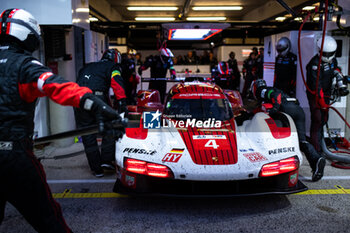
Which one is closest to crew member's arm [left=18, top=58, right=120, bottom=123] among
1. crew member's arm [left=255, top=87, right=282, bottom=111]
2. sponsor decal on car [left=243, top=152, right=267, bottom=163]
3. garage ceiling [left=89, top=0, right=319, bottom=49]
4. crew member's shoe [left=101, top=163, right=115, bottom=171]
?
sponsor decal on car [left=243, top=152, right=267, bottom=163]

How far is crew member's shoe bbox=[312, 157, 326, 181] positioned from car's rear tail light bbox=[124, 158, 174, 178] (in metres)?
2.04

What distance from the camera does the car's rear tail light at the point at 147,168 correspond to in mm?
3113

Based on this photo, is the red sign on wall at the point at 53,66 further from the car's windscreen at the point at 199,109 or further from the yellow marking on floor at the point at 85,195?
the yellow marking on floor at the point at 85,195

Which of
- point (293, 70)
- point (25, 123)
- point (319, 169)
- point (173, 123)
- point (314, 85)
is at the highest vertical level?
point (293, 70)

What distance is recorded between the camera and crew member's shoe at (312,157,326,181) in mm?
4152

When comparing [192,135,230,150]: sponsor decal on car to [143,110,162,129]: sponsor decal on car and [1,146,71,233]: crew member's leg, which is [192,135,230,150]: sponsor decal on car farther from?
[1,146,71,233]: crew member's leg

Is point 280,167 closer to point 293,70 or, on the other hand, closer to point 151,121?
point 151,121

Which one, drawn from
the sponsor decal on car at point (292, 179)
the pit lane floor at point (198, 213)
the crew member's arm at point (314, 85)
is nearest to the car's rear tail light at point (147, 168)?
the pit lane floor at point (198, 213)

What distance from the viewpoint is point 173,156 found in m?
3.25

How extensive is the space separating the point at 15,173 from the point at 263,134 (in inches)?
100.0

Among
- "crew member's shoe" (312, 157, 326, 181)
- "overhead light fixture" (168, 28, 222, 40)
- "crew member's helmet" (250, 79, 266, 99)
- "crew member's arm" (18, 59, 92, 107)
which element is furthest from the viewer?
"overhead light fixture" (168, 28, 222, 40)

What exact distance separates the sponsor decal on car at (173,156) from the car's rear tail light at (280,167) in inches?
30.0

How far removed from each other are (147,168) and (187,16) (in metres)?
15.9

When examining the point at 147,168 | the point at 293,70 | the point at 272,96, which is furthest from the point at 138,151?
the point at 293,70
